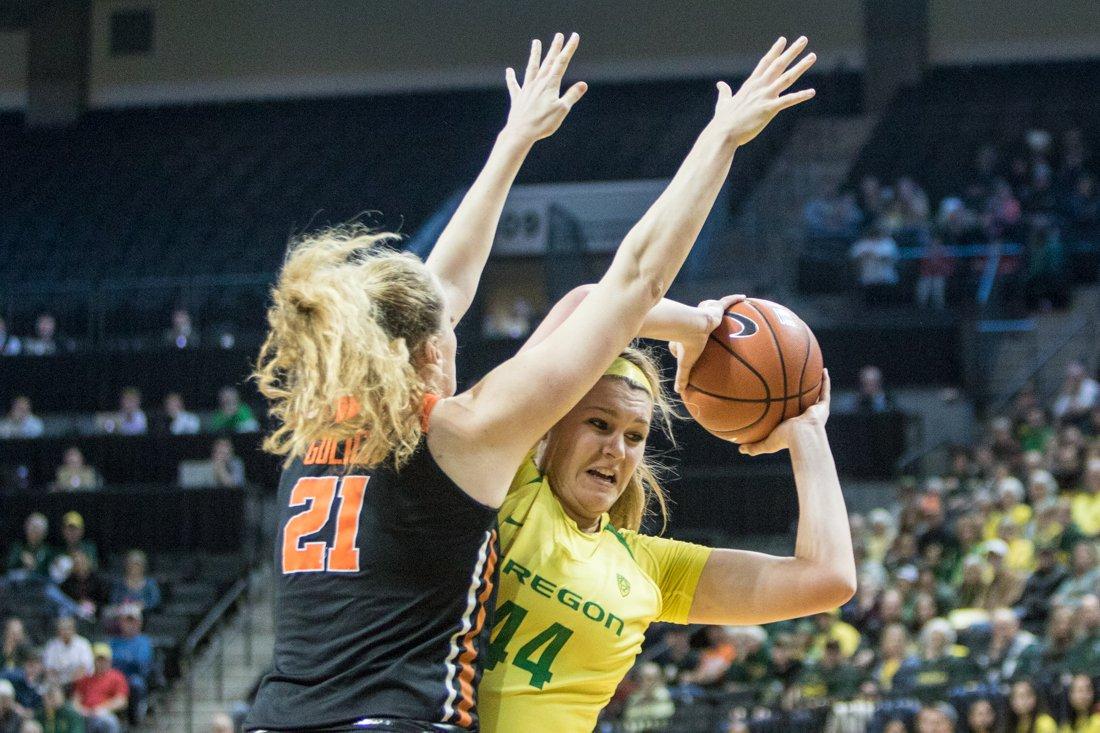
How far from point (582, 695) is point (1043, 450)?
1134cm

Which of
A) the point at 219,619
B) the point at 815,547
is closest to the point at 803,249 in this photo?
the point at 219,619

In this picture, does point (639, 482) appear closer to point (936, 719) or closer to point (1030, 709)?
point (936, 719)

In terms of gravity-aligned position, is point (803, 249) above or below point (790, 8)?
below

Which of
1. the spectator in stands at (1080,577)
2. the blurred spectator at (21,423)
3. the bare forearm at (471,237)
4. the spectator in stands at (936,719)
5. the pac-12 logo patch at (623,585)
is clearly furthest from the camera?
the blurred spectator at (21,423)

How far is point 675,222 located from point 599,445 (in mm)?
594

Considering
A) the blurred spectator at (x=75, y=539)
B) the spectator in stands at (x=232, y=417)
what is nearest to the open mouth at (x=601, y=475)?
the blurred spectator at (x=75, y=539)

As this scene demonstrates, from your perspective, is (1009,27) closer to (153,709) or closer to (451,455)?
(153,709)

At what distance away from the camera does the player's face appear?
10.1 ft

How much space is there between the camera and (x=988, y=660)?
10062 mm

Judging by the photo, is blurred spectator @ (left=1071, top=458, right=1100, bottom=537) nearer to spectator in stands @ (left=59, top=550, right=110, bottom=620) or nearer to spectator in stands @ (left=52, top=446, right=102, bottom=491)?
spectator in stands @ (left=59, top=550, right=110, bottom=620)

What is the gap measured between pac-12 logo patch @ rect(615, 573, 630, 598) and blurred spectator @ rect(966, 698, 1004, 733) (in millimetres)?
6923

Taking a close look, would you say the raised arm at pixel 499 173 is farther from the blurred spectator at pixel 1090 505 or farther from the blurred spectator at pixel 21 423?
the blurred spectator at pixel 21 423

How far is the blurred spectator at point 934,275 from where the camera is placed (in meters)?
16.8

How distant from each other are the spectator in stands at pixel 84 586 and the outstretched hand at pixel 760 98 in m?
11.7
